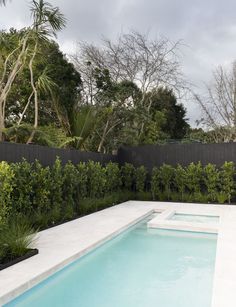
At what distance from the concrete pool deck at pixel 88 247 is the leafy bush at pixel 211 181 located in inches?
59.7

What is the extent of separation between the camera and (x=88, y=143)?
1245cm

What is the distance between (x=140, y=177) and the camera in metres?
10.4

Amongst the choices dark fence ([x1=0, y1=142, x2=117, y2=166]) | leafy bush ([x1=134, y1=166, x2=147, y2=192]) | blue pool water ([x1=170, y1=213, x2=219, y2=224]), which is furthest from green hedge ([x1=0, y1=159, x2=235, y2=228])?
blue pool water ([x1=170, y1=213, x2=219, y2=224])

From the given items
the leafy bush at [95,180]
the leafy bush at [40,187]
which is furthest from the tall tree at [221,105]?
→ the leafy bush at [40,187]

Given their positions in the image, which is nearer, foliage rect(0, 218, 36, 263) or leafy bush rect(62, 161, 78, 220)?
foliage rect(0, 218, 36, 263)

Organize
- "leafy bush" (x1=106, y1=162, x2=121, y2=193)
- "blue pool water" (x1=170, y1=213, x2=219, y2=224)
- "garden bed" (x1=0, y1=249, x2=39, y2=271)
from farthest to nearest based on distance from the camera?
"leafy bush" (x1=106, y1=162, x2=121, y2=193) < "blue pool water" (x1=170, y1=213, x2=219, y2=224) < "garden bed" (x1=0, y1=249, x2=39, y2=271)

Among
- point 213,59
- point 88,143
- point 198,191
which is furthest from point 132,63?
point 198,191

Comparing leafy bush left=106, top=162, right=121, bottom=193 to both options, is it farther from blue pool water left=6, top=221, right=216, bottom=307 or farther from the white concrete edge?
blue pool water left=6, top=221, right=216, bottom=307

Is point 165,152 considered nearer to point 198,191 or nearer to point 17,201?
point 198,191

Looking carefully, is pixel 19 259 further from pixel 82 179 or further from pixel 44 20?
pixel 44 20

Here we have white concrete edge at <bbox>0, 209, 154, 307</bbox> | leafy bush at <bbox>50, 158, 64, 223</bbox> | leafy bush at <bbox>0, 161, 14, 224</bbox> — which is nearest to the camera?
white concrete edge at <bbox>0, 209, 154, 307</bbox>

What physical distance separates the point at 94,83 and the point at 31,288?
10.9 metres

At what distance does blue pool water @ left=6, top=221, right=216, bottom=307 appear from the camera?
3.04m

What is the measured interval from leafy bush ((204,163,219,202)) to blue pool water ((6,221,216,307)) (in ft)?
14.0
